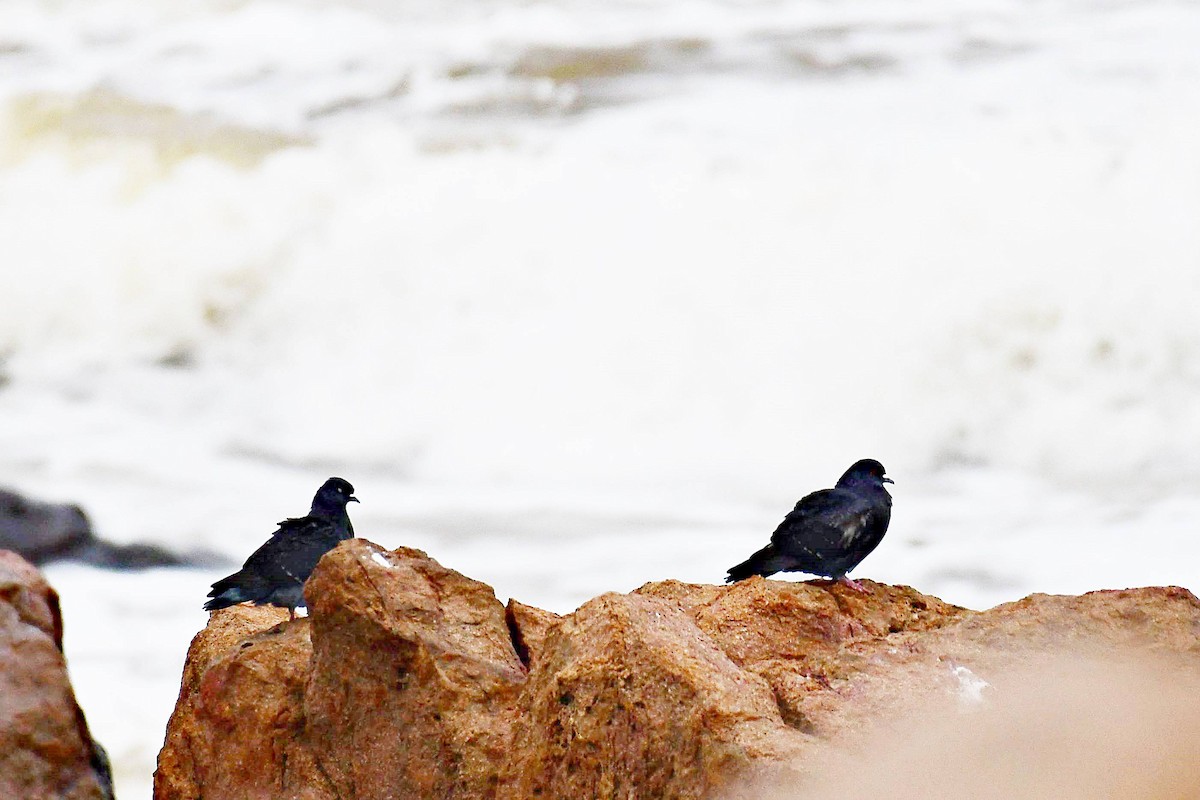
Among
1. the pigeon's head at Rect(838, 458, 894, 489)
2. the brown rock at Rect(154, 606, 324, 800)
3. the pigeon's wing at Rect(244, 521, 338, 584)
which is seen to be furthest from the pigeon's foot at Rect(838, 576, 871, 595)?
the pigeon's wing at Rect(244, 521, 338, 584)

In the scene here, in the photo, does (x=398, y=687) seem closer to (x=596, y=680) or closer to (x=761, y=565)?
(x=596, y=680)

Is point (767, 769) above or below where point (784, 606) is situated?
below

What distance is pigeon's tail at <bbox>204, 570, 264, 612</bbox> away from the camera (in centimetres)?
1266

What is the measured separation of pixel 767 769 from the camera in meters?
8.76

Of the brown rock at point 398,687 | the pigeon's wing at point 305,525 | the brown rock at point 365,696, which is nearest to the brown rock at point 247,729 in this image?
the brown rock at point 365,696

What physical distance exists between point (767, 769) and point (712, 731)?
19.5 inches

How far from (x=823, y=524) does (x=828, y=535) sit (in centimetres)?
10

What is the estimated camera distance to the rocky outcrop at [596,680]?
937cm

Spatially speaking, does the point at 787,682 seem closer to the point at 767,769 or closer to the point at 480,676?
the point at 767,769

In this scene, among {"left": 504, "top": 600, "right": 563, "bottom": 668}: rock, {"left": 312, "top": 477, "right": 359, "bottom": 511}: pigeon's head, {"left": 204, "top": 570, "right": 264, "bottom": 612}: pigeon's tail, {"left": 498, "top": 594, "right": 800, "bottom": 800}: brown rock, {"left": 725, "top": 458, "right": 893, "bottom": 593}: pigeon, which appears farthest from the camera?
{"left": 312, "top": 477, "right": 359, "bottom": 511}: pigeon's head

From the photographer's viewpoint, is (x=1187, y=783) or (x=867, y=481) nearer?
(x=1187, y=783)

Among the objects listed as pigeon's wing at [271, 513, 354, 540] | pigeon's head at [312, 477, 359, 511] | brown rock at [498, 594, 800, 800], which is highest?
pigeon's head at [312, 477, 359, 511]

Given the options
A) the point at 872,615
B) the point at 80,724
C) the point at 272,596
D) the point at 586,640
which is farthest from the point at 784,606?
the point at 80,724

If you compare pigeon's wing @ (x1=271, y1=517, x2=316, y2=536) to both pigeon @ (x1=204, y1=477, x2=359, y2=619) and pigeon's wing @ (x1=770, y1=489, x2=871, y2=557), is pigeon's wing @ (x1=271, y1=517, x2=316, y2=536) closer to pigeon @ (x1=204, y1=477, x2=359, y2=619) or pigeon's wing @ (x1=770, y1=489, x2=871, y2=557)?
pigeon @ (x1=204, y1=477, x2=359, y2=619)
